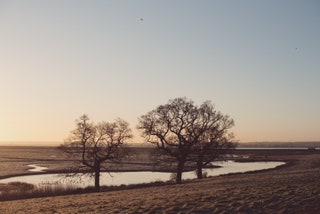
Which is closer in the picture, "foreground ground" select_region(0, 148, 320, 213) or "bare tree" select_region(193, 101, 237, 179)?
"foreground ground" select_region(0, 148, 320, 213)

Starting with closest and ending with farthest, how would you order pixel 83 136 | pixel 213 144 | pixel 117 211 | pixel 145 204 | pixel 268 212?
pixel 268 212 → pixel 117 211 → pixel 145 204 → pixel 83 136 → pixel 213 144

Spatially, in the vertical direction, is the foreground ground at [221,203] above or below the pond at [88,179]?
above

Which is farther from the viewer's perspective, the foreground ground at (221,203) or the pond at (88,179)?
the pond at (88,179)

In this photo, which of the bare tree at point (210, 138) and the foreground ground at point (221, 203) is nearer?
the foreground ground at point (221, 203)

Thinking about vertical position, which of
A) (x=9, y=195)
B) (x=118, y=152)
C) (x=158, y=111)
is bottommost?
(x=9, y=195)

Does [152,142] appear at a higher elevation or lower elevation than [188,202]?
higher

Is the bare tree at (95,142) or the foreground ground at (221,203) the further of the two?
the bare tree at (95,142)

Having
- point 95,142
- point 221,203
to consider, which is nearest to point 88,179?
point 95,142

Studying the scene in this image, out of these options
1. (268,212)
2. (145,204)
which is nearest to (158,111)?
(145,204)

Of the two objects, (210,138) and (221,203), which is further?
(210,138)

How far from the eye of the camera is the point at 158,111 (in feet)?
164

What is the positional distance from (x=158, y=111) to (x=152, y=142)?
3877mm

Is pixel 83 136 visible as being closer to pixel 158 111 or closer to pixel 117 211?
pixel 158 111

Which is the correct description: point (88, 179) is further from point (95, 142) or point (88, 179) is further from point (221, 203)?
point (221, 203)
